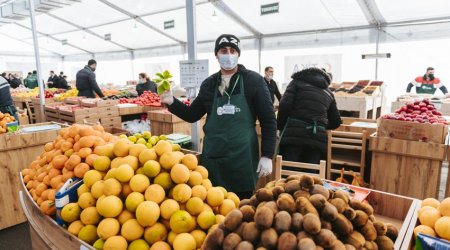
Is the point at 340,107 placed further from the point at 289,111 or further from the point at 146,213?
the point at 146,213

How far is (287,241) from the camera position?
2.89ft

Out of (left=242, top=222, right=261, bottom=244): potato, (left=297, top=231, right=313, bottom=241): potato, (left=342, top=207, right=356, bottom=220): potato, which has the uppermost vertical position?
(left=342, top=207, right=356, bottom=220): potato

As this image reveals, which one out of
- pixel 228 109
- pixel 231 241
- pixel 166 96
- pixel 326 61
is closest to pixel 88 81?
pixel 166 96

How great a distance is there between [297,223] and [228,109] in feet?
4.49

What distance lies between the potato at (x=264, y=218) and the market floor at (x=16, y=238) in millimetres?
3118

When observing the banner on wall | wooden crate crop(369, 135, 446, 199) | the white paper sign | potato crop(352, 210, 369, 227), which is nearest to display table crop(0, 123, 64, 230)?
the white paper sign

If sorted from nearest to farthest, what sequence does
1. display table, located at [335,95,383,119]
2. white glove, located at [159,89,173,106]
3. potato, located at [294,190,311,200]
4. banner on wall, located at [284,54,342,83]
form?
potato, located at [294,190,311,200] → white glove, located at [159,89,173,106] → display table, located at [335,95,383,119] → banner on wall, located at [284,54,342,83]

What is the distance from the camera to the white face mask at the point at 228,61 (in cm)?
230

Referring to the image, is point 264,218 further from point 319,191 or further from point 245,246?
point 319,191

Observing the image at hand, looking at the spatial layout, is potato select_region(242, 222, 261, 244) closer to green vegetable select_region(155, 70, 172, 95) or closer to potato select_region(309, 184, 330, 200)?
potato select_region(309, 184, 330, 200)

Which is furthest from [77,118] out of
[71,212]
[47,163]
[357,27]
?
[357,27]

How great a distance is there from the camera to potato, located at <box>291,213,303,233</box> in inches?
36.8

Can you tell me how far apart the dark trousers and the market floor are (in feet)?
9.13

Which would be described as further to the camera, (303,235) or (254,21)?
(254,21)
